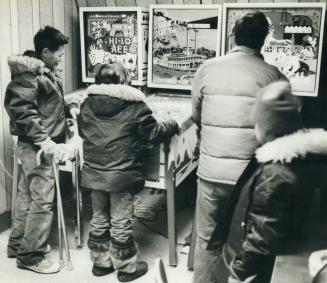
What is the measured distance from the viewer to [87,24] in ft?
13.6

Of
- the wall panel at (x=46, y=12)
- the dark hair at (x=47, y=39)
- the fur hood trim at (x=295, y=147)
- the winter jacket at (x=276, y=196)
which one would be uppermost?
the wall panel at (x=46, y=12)

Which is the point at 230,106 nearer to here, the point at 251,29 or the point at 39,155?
the point at 251,29

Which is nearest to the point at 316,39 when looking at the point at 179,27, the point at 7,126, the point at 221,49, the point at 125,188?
the point at 221,49

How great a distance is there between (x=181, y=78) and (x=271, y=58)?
30.7 inches

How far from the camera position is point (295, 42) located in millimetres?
3523

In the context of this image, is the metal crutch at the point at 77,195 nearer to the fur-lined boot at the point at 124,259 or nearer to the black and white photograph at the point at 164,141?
the black and white photograph at the point at 164,141

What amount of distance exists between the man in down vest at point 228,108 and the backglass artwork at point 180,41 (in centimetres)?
132

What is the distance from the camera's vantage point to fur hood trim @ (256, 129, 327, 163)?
169cm

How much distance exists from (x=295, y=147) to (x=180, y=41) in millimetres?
2386

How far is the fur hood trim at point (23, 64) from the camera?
115 inches

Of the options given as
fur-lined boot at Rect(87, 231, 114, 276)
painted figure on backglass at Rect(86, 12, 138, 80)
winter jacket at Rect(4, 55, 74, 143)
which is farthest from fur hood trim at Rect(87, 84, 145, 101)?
painted figure on backglass at Rect(86, 12, 138, 80)

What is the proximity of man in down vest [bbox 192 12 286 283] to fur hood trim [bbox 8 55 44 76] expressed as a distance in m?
1.04

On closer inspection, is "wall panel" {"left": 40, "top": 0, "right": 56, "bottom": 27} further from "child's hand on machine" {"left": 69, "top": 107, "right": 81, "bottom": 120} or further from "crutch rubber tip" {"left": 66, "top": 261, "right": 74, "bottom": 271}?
"crutch rubber tip" {"left": 66, "top": 261, "right": 74, "bottom": 271}

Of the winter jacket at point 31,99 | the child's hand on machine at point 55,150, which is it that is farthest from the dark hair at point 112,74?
the child's hand on machine at point 55,150
